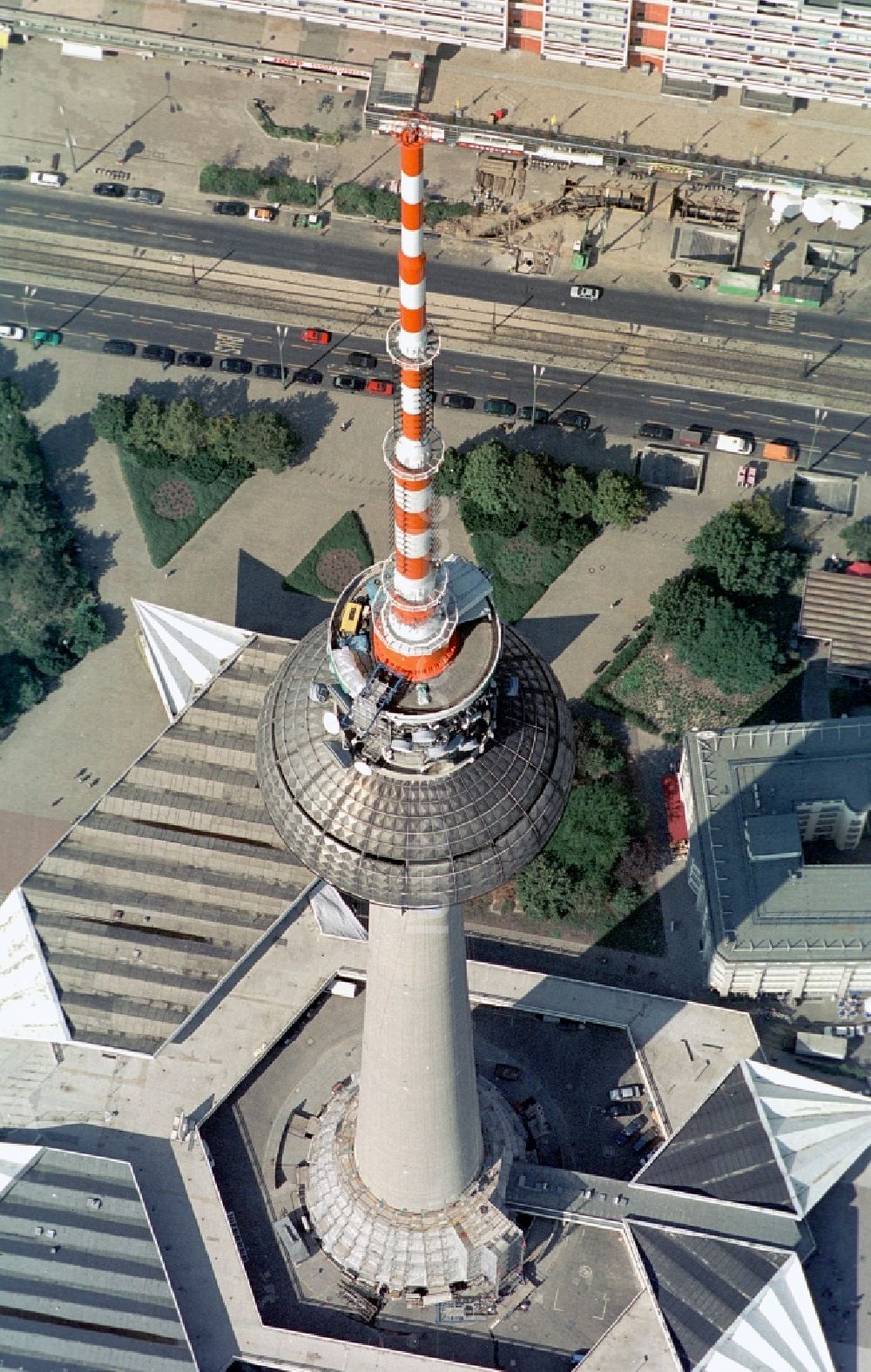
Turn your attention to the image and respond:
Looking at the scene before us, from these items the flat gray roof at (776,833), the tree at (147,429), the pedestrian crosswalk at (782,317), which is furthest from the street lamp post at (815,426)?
the tree at (147,429)

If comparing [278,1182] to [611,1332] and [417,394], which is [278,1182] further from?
[417,394]

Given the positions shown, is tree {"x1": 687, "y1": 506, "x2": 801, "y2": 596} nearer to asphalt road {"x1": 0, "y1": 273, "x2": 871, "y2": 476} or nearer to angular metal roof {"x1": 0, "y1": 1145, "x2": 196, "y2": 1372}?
asphalt road {"x1": 0, "y1": 273, "x2": 871, "y2": 476}

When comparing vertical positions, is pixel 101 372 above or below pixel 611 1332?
above

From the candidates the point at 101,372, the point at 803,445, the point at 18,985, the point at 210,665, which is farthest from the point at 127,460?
the point at 803,445

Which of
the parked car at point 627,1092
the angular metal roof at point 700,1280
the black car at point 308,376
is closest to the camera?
the angular metal roof at point 700,1280

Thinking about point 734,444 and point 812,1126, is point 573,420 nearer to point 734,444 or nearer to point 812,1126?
point 734,444

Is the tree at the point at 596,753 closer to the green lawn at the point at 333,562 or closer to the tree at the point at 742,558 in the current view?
the tree at the point at 742,558

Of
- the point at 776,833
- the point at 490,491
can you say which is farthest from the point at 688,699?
the point at 490,491
